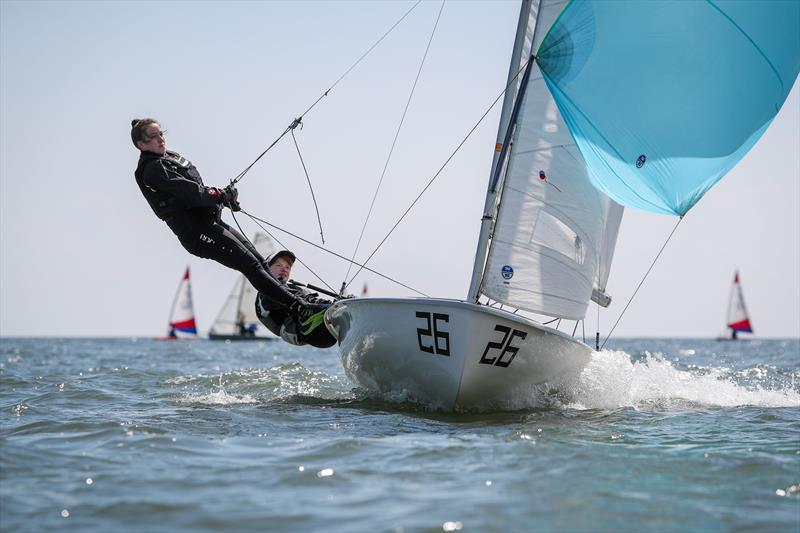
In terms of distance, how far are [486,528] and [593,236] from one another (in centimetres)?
465

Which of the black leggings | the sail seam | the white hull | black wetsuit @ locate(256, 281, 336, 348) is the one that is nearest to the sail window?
the white hull

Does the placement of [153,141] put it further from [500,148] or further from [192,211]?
[500,148]

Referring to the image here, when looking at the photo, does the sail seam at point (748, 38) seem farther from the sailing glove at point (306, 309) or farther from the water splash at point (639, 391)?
the sailing glove at point (306, 309)

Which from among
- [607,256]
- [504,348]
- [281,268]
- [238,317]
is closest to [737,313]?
[238,317]

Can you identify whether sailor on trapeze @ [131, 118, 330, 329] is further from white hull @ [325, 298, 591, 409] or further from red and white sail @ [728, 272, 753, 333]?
red and white sail @ [728, 272, 753, 333]

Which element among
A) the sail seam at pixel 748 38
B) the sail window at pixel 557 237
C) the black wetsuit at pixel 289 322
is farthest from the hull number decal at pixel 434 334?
the sail seam at pixel 748 38

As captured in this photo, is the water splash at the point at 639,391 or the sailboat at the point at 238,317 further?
the sailboat at the point at 238,317

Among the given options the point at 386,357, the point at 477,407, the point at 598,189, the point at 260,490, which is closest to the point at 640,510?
the point at 260,490

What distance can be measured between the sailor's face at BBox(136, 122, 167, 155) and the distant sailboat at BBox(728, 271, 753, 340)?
4819 centimetres

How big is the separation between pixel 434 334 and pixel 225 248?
214cm

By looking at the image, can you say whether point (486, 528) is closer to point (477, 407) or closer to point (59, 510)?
point (59, 510)

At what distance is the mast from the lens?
23.9 ft

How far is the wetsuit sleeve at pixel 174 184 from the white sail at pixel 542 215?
2455 millimetres

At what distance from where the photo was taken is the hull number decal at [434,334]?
6656 millimetres
